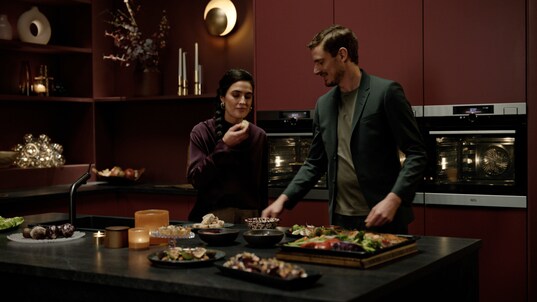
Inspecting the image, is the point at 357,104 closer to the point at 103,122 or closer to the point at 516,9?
the point at 516,9

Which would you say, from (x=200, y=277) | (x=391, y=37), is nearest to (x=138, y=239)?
(x=200, y=277)

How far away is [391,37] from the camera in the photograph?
415 cm

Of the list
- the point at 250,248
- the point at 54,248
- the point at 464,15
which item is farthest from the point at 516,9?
the point at 54,248

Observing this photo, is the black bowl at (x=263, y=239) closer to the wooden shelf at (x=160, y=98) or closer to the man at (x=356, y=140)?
the man at (x=356, y=140)

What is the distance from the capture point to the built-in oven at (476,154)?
3.77 m

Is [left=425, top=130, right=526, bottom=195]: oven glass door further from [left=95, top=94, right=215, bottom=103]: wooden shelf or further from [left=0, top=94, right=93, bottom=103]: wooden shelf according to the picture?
[left=0, top=94, right=93, bottom=103]: wooden shelf

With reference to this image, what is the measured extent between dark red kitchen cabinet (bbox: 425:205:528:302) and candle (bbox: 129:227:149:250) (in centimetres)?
213

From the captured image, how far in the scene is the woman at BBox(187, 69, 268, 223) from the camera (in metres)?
3.24

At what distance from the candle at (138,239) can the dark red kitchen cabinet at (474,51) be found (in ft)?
7.22

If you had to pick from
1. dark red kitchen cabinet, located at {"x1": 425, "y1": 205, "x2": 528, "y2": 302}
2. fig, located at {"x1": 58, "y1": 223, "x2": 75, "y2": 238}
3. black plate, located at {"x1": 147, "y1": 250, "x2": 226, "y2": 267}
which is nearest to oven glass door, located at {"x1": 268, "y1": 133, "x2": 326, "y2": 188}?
dark red kitchen cabinet, located at {"x1": 425, "y1": 205, "x2": 528, "y2": 302}

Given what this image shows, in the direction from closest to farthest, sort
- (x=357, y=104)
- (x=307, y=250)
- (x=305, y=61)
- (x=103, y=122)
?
1. (x=307, y=250)
2. (x=357, y=104)
3. (x=305, y=61)
4. (x=103, y=122)

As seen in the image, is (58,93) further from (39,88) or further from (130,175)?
(130,175)

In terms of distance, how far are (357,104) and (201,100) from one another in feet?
8.64

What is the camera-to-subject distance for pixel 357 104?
10.00 ft
